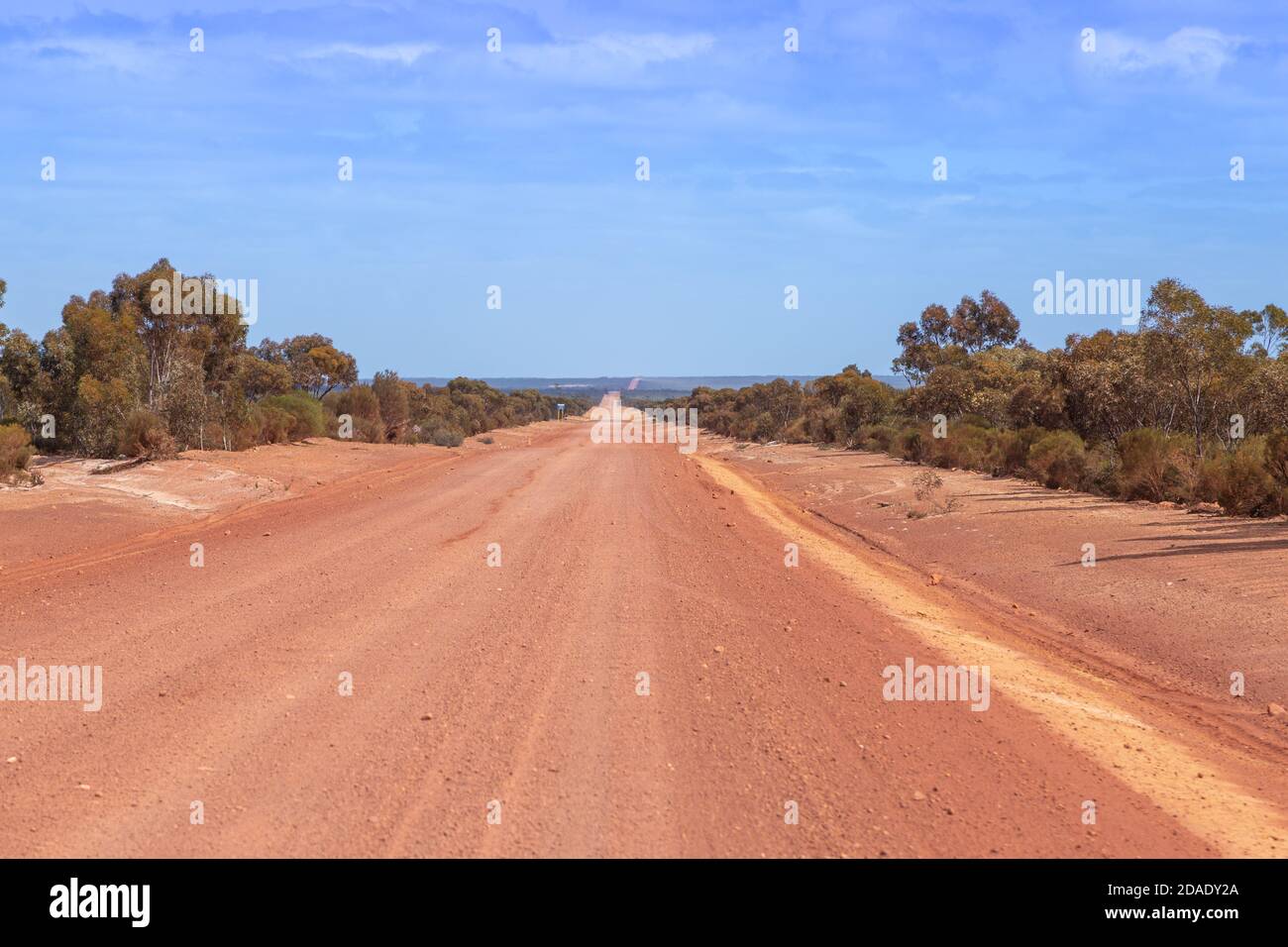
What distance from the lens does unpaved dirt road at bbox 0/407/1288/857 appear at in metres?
5.14

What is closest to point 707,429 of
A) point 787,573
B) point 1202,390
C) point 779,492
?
point 779,492

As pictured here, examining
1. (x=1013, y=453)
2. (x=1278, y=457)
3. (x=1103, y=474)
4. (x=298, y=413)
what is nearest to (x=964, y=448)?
(x=1013, y=453)

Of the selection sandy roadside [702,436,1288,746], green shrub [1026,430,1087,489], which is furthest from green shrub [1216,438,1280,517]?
green shrub [1026,430,1087,489]

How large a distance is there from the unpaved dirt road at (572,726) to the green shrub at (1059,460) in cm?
1187

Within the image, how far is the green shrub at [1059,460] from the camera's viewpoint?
945 inches

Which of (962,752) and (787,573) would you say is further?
(787,573)

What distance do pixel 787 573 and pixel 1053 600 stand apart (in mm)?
3020

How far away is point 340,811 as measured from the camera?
5.23 m

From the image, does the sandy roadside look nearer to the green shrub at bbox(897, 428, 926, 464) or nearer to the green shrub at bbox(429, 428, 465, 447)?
the green shrub at bbox(897, 428, 926, 464)

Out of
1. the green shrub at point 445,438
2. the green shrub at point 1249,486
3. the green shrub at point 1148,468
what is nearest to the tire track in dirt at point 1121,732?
the green shrub at point 1249,486

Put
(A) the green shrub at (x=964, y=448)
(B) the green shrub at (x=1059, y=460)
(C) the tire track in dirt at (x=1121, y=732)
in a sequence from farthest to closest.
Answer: (A) the green shrub at (x=964, y=448) → (B) the green shrub at (x=1059, y=460) → (C) the tire track in dirt at (x=1121, y=732)

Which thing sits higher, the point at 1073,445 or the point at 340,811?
the point at 1073,445

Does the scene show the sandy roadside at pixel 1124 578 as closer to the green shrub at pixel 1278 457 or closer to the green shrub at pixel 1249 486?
the green shrub at pixel 1249 486
